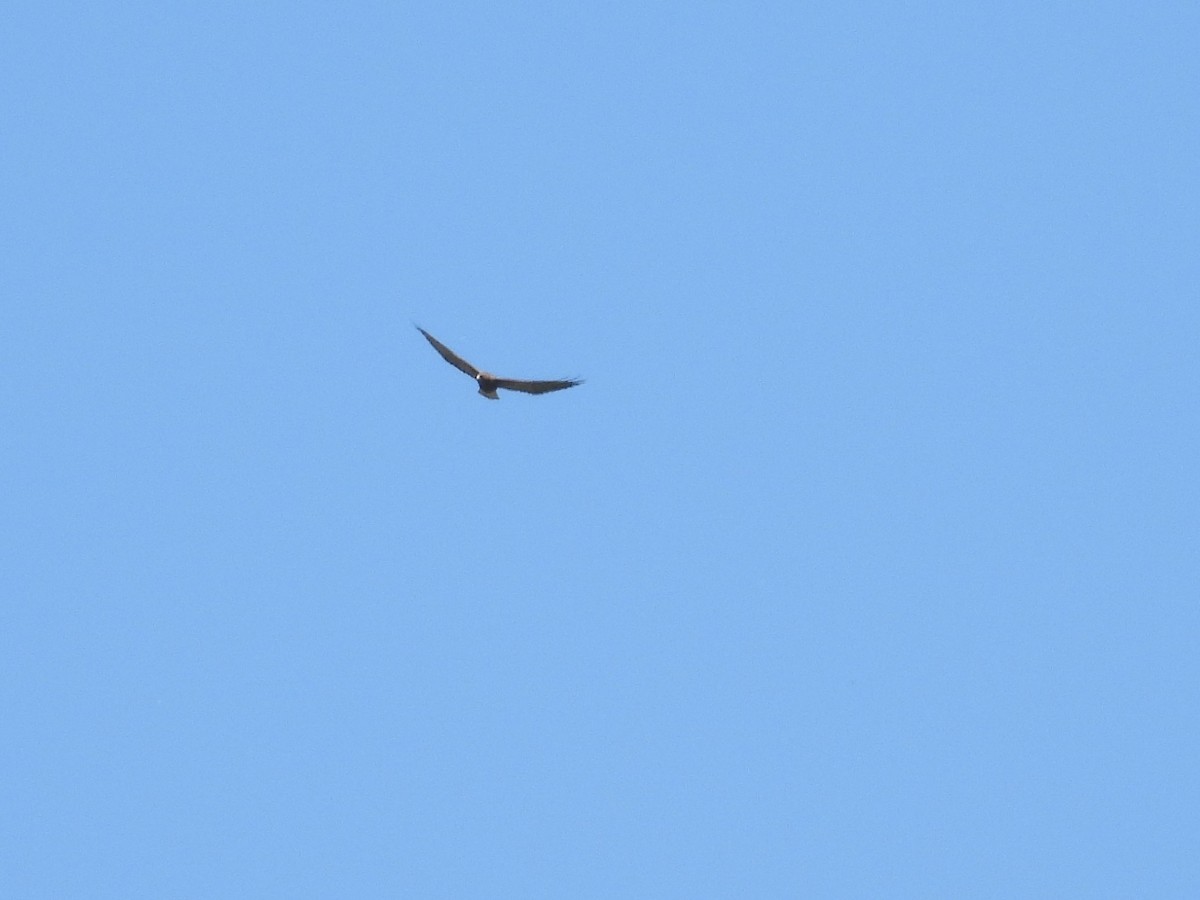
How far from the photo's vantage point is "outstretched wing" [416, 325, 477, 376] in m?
39.1

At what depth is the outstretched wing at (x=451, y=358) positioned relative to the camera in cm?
3909

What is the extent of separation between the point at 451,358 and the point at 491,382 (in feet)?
3.60

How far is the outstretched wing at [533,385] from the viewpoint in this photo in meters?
37.5

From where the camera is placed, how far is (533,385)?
38.0 metres

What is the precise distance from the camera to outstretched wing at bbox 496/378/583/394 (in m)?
37.5

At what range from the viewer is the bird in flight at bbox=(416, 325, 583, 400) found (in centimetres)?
3769

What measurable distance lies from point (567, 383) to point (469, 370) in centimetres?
248

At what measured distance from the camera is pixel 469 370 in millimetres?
39281

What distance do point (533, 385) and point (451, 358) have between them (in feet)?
6.29

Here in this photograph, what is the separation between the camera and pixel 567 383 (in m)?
37.3

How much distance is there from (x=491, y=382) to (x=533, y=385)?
0.85 metres

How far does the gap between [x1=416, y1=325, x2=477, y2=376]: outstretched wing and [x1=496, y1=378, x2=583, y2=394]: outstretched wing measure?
2.39 ft

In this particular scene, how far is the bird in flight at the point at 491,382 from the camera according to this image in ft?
124

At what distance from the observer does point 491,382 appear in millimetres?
38594
